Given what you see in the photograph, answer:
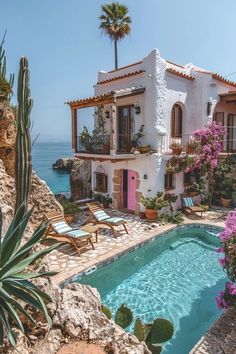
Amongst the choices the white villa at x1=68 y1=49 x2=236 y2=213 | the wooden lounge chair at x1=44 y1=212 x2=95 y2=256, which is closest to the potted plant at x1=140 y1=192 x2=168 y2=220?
the white villa at x1=68 y1=49 x2=236 y2=213

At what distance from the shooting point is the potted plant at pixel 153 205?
1494 centimetres

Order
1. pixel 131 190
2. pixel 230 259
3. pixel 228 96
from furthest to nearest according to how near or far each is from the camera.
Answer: pixel 228 96
pixel 131 190
pixel 230 259

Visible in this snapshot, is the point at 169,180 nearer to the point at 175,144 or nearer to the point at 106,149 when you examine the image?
the point at 175,144

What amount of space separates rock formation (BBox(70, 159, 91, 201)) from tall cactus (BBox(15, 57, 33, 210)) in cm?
1516

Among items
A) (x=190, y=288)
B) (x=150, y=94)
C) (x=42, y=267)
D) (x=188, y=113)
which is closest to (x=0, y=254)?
(x=42, y=267)

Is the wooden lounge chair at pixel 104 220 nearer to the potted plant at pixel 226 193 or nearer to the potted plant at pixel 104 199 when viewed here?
the potted plant at pixel 104 199

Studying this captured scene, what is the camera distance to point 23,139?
6207 mm

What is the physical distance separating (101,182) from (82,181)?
3675mm

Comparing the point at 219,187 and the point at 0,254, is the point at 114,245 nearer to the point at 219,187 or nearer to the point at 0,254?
the point at 0,254

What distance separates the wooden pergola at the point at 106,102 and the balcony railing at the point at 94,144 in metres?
0.43

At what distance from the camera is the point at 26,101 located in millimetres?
6164

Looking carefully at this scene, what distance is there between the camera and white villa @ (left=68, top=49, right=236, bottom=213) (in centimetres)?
1548

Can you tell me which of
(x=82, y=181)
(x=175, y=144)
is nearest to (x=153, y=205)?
(x=175, y=144)

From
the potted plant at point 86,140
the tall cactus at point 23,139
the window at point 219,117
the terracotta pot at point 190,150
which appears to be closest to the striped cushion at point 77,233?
the tall cactus at point 23,139
